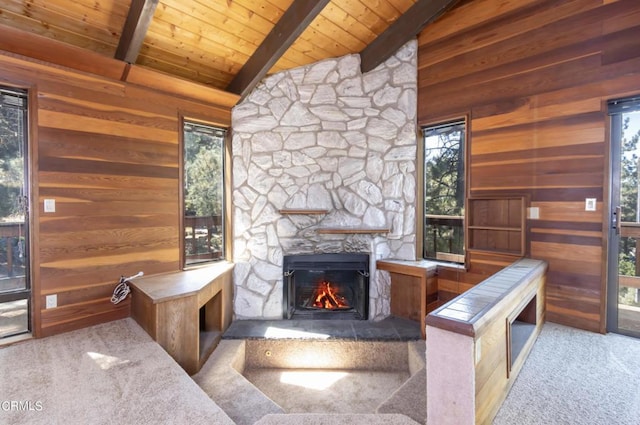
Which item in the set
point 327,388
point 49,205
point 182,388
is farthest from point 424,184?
point 49,205

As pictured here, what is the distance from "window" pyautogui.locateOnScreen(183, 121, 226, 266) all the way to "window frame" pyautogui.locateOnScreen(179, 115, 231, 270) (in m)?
0.02

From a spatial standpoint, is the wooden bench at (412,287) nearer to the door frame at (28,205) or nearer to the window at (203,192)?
the window at (203,192)

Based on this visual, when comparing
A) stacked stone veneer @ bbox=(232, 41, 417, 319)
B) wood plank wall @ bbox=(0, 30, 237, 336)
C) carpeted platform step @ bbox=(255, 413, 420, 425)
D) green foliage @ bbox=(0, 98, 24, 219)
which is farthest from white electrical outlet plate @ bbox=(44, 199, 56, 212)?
carpeted platform step @ bbox=(255, 413, 420, 425)

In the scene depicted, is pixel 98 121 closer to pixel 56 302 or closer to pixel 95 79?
pixel 95 79

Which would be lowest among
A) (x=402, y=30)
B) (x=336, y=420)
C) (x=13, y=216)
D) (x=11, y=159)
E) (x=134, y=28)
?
(x=336, y=420)

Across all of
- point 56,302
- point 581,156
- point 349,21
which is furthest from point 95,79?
point 581,156

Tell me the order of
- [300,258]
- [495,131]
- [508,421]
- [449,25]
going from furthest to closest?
[300,258]
[449,25]
[495,131]
[508,421]

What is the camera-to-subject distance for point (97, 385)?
1.87 meters

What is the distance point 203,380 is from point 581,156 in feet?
12.2

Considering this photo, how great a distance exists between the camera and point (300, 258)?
3504mm

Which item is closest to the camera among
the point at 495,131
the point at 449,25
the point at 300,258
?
the point at 495,131

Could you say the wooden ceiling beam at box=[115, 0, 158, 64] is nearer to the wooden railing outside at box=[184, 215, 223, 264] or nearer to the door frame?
the door frame

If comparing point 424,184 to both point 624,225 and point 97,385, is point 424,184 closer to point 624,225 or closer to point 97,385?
point 624,225

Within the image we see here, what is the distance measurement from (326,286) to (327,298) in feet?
0.47
